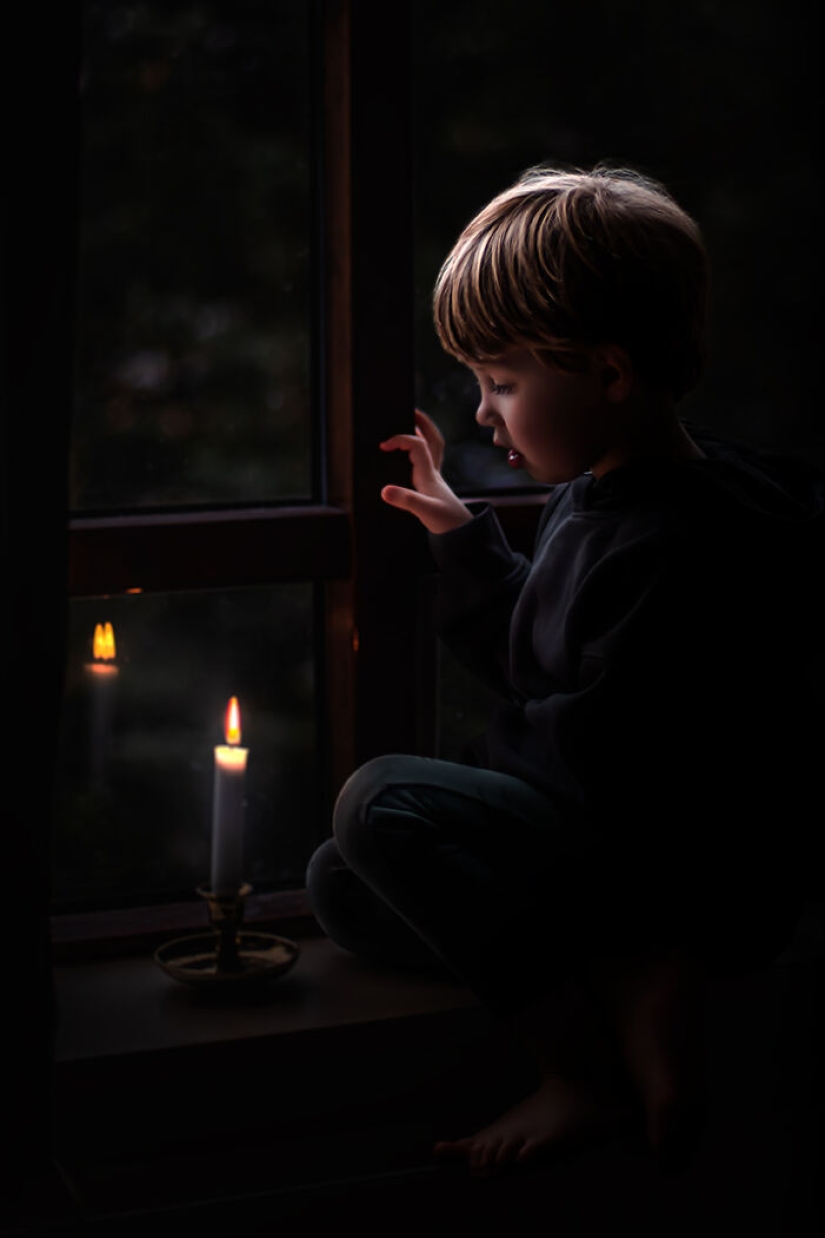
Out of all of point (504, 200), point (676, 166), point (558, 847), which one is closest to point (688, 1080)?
point (558, 847)

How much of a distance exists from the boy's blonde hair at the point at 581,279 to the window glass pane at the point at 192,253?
32 centimetres

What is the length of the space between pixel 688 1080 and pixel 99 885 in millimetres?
668

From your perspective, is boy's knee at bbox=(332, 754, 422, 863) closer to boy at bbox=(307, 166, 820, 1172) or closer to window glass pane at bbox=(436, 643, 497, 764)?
boy at bbox=(307, 166, 820, 1172)

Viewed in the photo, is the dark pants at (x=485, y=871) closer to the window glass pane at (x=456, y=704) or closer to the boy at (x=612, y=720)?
the boy at (x=612, y=720)

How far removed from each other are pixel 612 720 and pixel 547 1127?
37 cm

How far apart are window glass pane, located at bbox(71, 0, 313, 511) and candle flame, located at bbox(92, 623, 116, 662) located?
127 mm

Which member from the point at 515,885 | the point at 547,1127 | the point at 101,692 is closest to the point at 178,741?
the point at 101,692

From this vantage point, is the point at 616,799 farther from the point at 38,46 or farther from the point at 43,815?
the point at 38,46

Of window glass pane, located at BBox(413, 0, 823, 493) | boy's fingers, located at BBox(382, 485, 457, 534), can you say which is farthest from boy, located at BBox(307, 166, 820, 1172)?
window glass pane, located at BBox(413, 0, 823, 493)

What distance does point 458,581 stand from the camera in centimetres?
148

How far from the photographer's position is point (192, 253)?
154 centimetres

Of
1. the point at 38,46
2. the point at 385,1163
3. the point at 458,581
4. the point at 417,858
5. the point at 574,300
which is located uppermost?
the point at 38,46

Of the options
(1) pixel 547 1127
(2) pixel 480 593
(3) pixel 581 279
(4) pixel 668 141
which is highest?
(4) pixel 668 141

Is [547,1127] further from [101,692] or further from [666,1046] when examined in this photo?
[101,692]
